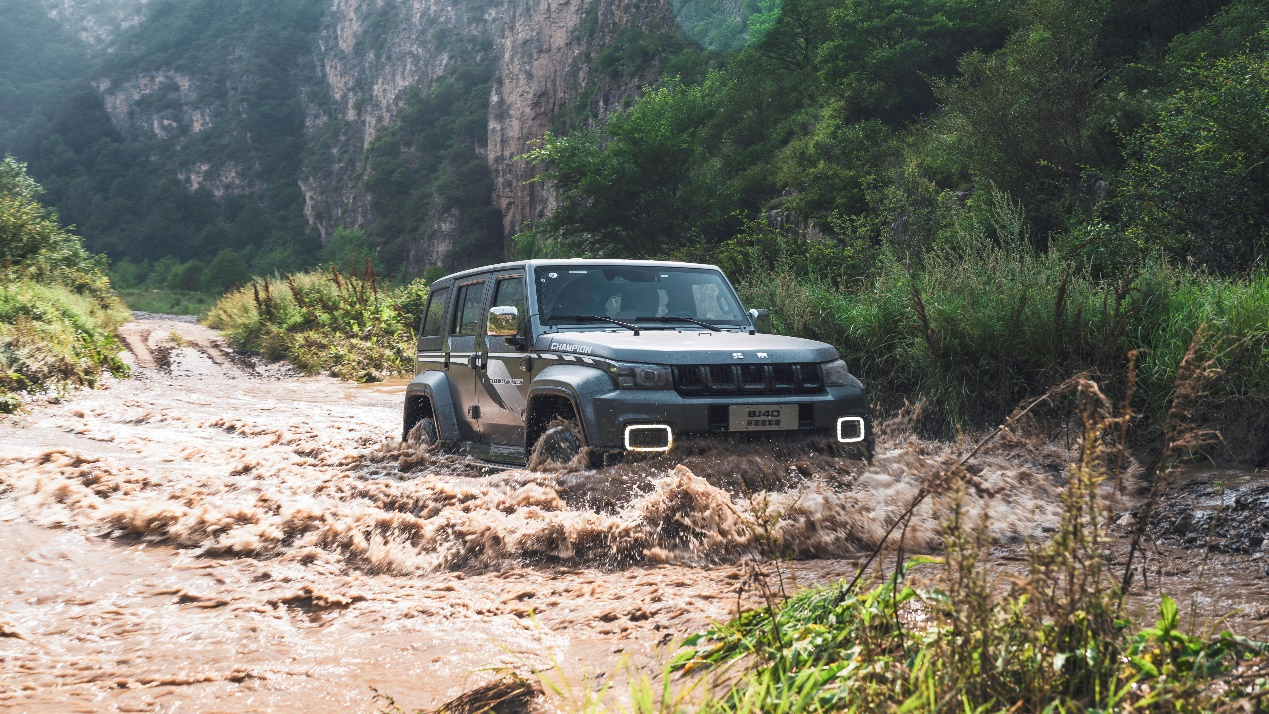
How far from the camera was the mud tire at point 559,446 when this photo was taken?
18.1 feet

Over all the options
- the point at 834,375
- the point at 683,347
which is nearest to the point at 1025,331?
the point at 834,375

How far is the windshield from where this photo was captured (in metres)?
6.49

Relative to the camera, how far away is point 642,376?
5.33m

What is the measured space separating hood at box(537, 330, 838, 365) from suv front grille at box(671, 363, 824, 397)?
0.13 ft

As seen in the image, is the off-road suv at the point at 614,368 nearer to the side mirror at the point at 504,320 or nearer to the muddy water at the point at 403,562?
the side mirror at the point at 504,320

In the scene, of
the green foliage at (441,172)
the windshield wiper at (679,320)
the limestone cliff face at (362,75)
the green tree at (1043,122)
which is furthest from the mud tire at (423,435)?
the limestone cliff face at (362,75)

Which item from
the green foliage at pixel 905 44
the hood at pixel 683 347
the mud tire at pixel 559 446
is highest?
the green foliage at pixel 905 44

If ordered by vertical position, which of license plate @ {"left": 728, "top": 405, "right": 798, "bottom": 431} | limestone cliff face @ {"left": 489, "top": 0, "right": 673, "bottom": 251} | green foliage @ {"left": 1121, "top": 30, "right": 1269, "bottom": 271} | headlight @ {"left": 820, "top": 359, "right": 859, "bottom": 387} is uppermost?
limestone cliff face @ {"left": 489, "top": 0, "right": 673, "bottom": 251}

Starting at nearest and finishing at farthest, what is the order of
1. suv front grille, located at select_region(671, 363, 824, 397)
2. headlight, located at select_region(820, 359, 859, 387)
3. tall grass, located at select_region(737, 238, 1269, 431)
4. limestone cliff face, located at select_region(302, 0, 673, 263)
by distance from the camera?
suv front grille, located at select_region(671, 363, 824, 397) < headlight, located at select_region(820, 359, 859, 387) < tall grass, located at select_region(737, 238, 1269, 431) < limestone cliff face, located at select_region(302, 0, 673, 263)

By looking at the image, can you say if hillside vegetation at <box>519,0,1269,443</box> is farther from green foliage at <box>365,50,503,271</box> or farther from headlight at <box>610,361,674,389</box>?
green foliage at <box>365,50,503,271</box>

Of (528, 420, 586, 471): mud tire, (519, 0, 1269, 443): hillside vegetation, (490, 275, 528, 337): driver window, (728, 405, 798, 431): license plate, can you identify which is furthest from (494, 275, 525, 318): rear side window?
(519, 0, 1269, 443): hillside vegetation

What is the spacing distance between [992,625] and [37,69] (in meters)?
152

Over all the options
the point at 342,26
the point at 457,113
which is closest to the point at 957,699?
the point at 457,113

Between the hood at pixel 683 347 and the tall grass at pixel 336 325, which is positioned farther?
the tall grass at pixel 336 325
